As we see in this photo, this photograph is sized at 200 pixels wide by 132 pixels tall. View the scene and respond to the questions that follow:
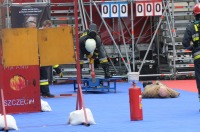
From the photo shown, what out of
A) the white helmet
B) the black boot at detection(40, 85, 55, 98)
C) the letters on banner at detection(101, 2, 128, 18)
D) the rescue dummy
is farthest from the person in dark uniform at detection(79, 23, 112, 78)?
the letters on banner at detection(101, 2, 128, 18)

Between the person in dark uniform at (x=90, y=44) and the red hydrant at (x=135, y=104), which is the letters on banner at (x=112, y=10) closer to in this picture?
the person in dark uniform at (x=90, y=44)

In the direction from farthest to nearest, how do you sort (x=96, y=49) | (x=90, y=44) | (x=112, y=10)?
(x=112, y=10)
(x=96, y=49)
(x=90, y=44)

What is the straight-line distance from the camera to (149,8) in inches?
862

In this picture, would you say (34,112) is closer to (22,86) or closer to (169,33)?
(22,86)

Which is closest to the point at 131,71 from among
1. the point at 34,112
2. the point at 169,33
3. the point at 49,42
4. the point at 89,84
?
the point at 169,33

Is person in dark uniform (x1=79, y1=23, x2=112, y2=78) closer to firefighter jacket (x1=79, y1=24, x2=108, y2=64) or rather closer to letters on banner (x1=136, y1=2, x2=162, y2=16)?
firefighter jacket (x1=79, y1=24, x2=108, y2=64)

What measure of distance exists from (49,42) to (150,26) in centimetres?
1342

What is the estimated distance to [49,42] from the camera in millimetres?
10945

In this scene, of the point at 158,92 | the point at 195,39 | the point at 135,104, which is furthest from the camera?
the point at 158,92

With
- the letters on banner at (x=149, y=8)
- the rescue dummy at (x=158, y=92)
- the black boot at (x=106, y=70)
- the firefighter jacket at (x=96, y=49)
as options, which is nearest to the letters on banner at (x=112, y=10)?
the letters on banner at (x=149, y=8)

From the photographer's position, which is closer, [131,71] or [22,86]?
[22,86]

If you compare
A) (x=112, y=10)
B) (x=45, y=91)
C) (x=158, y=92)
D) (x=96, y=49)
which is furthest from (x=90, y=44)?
(x=112, y=10)

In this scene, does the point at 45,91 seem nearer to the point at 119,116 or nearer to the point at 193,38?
the point at 119,116

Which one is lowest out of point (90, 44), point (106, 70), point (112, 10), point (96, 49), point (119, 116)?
point (119, 116)
